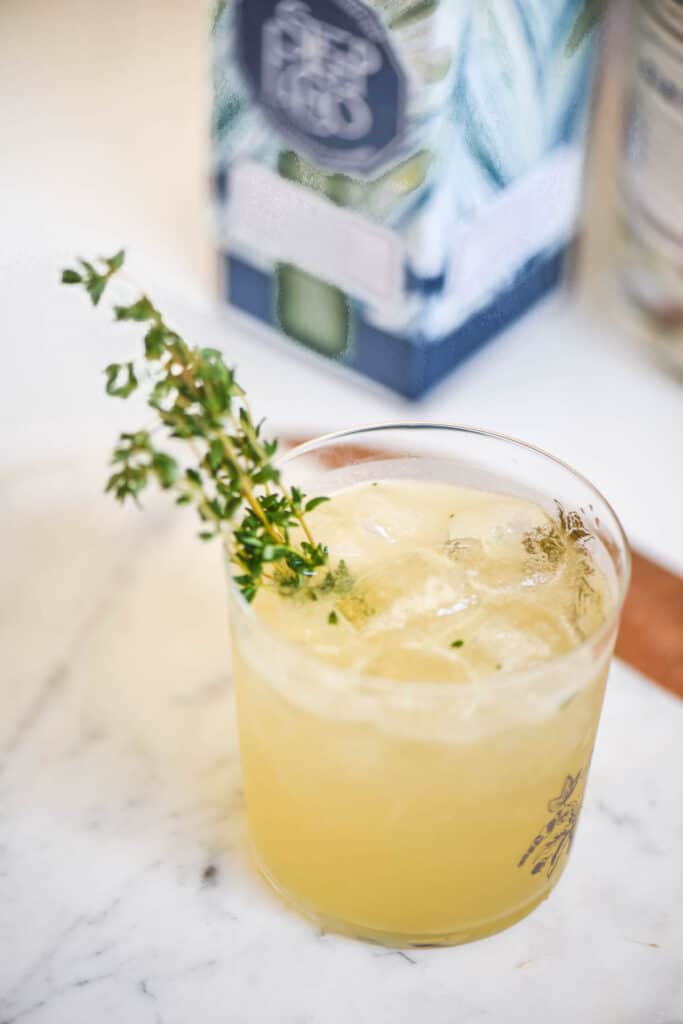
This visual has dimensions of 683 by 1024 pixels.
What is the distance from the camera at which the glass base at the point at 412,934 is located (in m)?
0.78

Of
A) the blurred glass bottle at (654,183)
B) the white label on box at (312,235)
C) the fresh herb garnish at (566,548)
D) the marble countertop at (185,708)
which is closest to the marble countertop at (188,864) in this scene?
the marble countertop at (185,708)

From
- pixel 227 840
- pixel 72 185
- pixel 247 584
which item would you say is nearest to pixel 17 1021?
pixel 227 840

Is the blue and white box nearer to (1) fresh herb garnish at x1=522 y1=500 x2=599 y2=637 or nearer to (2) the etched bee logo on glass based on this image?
(1) fresh herb garnish at x1=522 y1=500 x2=599 y2=637

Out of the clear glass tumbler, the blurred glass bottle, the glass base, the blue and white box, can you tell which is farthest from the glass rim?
the blurred glass bottle

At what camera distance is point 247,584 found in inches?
28.7

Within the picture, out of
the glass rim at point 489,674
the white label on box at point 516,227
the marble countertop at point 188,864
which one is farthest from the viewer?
the white label on box at point 516,227

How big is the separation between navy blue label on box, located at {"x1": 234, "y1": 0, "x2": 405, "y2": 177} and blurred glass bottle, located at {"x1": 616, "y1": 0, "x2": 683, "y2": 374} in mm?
245

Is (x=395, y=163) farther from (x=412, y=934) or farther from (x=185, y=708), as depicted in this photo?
(x=412, y=934)

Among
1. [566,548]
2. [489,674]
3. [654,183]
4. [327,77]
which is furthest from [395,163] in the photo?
[489,674]

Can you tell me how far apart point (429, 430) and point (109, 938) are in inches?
14.3

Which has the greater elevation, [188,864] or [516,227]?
[516,227]

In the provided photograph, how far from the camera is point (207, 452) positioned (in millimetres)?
720

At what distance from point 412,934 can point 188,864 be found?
15 centimetres

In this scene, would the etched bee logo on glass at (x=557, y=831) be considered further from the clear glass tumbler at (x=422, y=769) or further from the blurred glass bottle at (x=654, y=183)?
the blurred glass bottle at (x=654, y=183)
